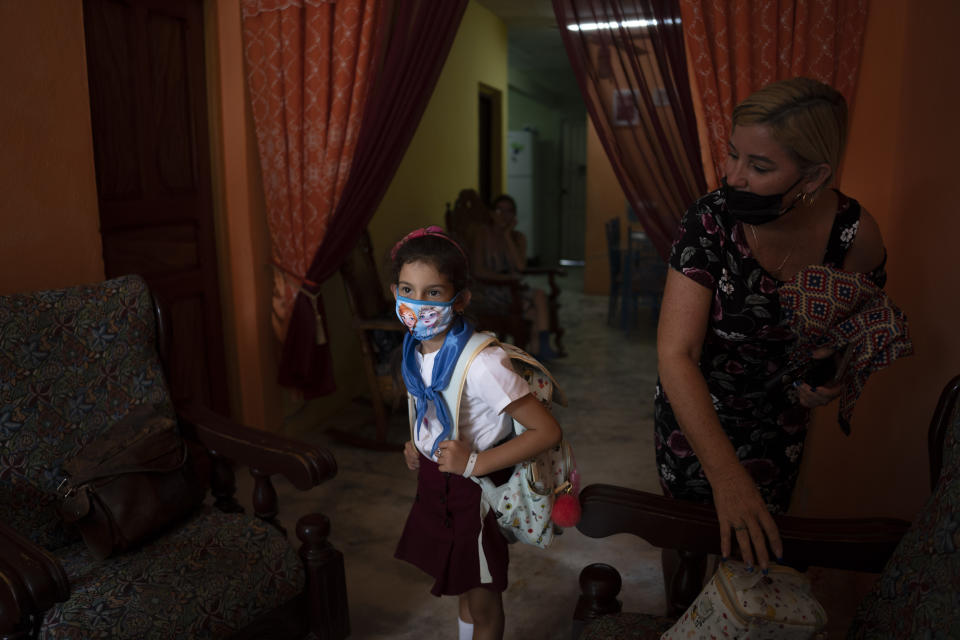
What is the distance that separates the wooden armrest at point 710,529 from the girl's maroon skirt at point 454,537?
30 centimetres

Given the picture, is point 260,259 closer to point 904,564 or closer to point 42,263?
point 42,263

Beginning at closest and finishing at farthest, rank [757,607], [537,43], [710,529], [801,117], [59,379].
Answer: [757,607] → [801,117] → [710,529] → [59,379] → [537,43]

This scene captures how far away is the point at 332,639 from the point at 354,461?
1508 mm

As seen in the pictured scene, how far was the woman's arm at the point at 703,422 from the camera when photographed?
112 cm

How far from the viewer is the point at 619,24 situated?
94.4 inches

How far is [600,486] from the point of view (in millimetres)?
1384

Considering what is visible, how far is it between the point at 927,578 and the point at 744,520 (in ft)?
0.93

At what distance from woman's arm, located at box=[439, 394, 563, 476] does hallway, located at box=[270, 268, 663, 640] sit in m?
0.87

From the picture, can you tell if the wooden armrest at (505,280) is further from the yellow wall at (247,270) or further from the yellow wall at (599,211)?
the yellow wall at (599,211)

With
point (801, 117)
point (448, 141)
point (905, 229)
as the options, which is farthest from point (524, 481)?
point (448, 141)

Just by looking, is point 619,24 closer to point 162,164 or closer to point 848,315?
point 848,315

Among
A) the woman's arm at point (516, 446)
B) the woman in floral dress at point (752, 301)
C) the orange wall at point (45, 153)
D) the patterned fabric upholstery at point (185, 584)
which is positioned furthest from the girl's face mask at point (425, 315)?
the orange wall at point (45, 153)

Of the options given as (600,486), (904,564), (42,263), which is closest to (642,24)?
(600,486)

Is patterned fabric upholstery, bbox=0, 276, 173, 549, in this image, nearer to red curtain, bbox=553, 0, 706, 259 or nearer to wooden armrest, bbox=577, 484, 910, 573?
wooden armrest, bbox=577, 484, 910, 573
